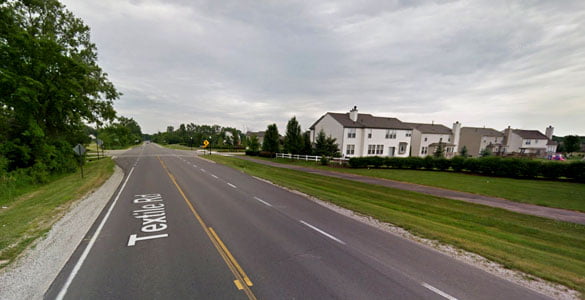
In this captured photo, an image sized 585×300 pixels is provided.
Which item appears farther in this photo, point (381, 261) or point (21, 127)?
point (21, 127)

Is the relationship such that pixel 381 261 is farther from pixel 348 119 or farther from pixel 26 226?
pixel 348 119

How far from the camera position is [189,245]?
6.30m

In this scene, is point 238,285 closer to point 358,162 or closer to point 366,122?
point 358,162

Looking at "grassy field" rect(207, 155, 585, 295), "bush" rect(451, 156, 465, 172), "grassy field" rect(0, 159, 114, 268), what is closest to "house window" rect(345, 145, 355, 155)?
"bush" rect(451, 156, 465, 172)

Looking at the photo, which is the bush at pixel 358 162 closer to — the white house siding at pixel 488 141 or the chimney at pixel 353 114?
the chimney at pixel 353 114

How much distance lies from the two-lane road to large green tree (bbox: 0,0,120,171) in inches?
657

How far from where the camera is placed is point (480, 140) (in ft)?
190

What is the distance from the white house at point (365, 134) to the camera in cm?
3917

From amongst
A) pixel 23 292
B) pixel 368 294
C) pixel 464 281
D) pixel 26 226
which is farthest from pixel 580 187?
pixel 26 226

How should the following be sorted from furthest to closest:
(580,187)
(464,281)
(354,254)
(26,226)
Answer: (580,187) → (26,226) → (354,254) → (464,281)

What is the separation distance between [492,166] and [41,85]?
42050 millimetres

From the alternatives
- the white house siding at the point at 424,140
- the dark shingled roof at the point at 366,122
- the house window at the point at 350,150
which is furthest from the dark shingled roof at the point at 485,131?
the house window at the point at 350,150

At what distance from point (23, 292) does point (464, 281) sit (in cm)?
923

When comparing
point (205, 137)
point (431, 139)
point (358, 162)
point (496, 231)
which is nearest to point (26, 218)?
point (496, 231)
